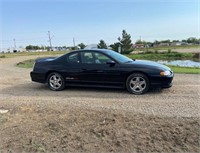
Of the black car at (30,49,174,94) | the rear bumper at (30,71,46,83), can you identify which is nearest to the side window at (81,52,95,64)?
the black car at (30,49,174,94)

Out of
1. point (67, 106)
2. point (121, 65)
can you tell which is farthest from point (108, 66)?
point (67, 106)

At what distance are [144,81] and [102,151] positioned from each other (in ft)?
12.5

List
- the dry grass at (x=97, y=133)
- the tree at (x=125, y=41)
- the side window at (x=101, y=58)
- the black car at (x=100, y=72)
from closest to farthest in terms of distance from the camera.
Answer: the dry grass at (x=97, y=133) < the black car at (x=100, y=72) < the side window at (x=101, y=58) < the tree at (x=125, y=41)

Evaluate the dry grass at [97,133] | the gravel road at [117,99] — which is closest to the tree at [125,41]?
the gravel road at [117,99]

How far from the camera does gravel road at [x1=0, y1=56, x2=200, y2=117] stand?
17.5 ft

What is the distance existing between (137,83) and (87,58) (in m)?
1.85

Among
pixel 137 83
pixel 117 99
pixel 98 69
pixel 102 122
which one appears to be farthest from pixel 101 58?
pixel 102 122

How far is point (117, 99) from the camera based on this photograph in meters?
6.39

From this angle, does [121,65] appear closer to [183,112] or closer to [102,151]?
[183,112]

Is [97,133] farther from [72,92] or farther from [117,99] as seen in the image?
[72,92]

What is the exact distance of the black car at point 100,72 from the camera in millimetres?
6980

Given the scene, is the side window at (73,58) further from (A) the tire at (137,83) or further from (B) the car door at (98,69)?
(A) the tire at (137,83)

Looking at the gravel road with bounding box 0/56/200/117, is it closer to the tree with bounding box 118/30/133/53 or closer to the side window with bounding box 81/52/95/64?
the side window with bounding box 81/52/95/64

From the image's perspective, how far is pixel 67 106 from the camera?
18.9 ft
